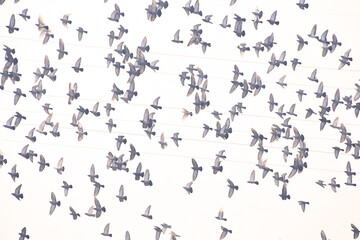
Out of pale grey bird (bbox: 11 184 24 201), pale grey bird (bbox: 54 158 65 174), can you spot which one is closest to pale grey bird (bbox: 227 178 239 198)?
pale grey bird (bbox: 54 158 65 174)

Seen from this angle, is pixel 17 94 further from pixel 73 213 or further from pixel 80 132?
pixel 73 213

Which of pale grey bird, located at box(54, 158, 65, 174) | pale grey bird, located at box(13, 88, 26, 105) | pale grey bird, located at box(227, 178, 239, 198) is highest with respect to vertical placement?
pale grey bird, located at box(13, 88, 26, 105)

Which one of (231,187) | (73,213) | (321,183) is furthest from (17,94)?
(321,183)

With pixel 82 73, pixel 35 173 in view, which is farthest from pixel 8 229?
pixel 82 73

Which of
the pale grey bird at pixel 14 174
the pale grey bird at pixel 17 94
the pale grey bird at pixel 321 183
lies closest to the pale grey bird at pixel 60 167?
the pale grey bird at pixel 14 174

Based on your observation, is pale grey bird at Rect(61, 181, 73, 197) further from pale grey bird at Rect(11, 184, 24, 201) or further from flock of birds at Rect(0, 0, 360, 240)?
pale grey bird at Rect(11, 184, 24, 201)

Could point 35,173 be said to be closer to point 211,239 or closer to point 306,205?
point 211,239

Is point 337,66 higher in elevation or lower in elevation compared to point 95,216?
higher

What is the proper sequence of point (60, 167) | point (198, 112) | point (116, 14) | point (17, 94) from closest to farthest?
point (17, 94), point (116, 14), point (198, 112), point (60, 167)

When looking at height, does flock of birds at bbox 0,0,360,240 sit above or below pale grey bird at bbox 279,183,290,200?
above

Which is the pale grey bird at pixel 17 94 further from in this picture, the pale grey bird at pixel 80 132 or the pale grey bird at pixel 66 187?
the pale grey bird at pixel 66 187

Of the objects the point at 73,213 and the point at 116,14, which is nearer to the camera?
the point at 116,14
